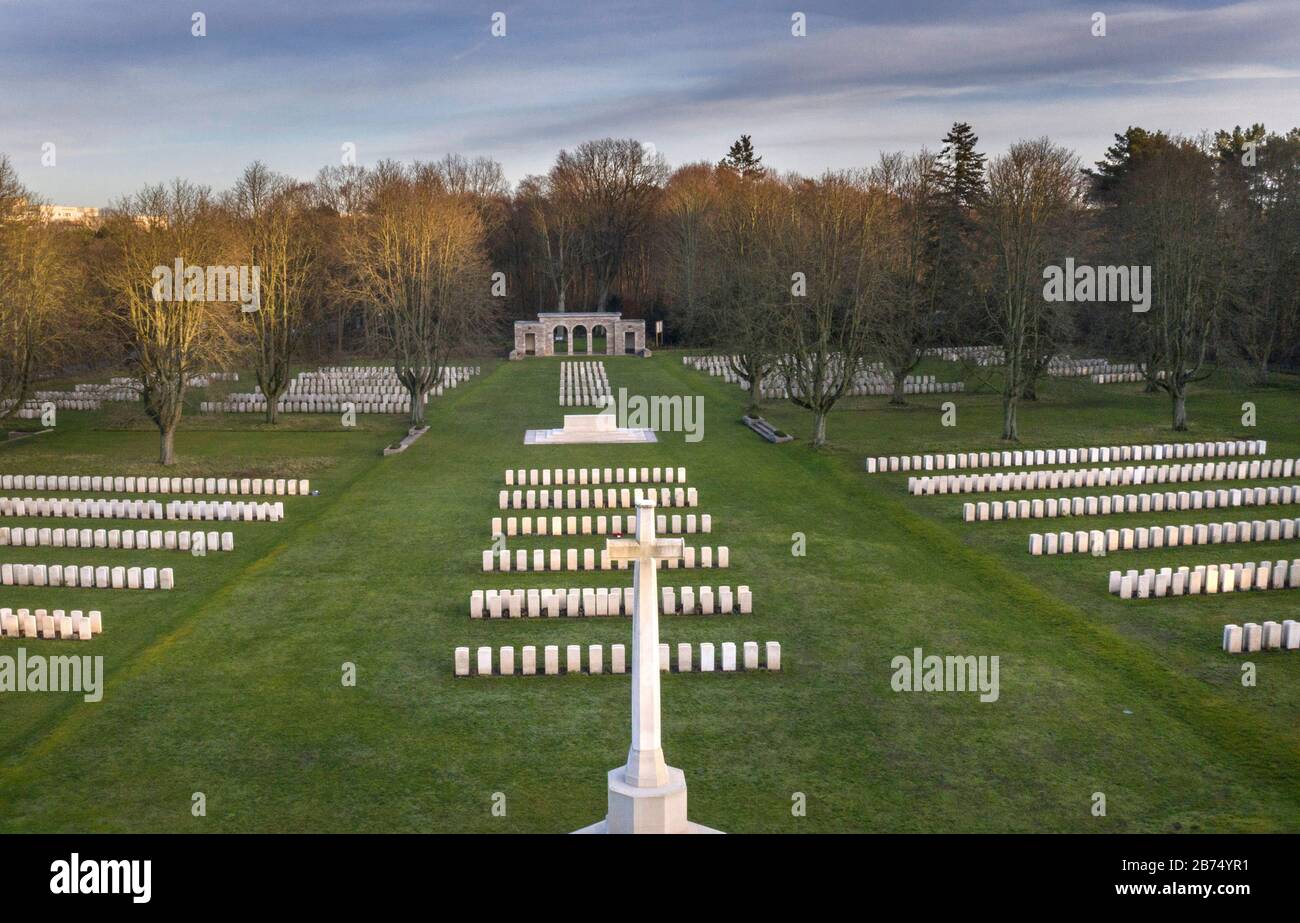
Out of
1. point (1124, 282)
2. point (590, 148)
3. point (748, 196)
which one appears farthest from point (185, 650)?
point (590, 148)

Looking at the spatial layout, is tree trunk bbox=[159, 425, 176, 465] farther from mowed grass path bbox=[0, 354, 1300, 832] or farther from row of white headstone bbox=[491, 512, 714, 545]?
row of white headstone bbox=[491, 512, 714, 545]

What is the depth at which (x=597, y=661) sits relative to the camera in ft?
57.1

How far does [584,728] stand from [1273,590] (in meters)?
14.6

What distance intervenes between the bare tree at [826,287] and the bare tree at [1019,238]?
14.9ft

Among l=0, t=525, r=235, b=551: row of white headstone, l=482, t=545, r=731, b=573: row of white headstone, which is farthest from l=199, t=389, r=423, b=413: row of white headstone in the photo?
l=482, t=545, r=731, b=573: row of white headstone

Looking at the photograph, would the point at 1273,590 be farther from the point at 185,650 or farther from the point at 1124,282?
the point at 1124,282

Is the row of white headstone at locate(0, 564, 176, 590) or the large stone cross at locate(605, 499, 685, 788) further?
the row of white headstone at locate(0, 564, 176, 590)

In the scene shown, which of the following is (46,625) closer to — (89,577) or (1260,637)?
(89,577)

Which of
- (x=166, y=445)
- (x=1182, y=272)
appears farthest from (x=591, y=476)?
(x=1182, y=272)

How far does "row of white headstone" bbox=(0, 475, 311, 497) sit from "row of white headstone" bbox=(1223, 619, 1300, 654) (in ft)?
77.5

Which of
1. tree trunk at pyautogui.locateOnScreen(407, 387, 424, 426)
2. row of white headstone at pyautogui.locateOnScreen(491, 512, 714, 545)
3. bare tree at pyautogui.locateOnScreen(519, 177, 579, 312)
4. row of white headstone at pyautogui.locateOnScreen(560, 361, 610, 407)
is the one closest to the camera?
row of white headstone at pyautogui.locateOnScreen(491, 512, 714, 545)

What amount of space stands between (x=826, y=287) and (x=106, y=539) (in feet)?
80.5

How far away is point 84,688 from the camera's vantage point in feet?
55.1

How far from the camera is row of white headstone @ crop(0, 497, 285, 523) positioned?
28.6 m
